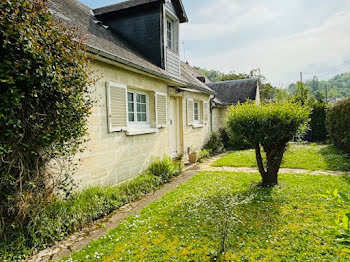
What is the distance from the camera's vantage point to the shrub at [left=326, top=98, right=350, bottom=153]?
9391mm

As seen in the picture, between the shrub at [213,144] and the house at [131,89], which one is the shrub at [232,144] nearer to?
the shrub at [213,144]

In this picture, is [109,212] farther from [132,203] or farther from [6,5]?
[6,5]

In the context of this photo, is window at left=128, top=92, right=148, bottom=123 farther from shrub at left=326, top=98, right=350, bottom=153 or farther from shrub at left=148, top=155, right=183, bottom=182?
shrub at left=326, top=98, right=350, bottom=153

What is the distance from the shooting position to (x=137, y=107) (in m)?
7.21

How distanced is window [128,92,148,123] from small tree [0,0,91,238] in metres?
2.99

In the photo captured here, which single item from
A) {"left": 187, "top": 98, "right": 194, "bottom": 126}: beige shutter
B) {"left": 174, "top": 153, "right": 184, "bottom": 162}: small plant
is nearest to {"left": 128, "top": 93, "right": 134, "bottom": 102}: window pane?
{"left": 174, "top": 153, "right": 184, "bottom": 162}: small plant

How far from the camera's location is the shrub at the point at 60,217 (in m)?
3.15

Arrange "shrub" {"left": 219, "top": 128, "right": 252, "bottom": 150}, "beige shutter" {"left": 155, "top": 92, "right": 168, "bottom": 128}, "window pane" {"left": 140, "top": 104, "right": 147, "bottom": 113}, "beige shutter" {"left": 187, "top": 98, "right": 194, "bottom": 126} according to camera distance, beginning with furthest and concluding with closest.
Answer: "shrub" {"left": 219, "top": 128, "right": 252, "bottom": 150}
"beige shutter" {"left": 187, "top": 98, "right": 194, "bottom": 126}
"beige shutter" {"left": 155, "top": 92, "right": 168, "bottom": 128}
"window pane" {"left": 140, "top": 104, "right": 147, "bottom": 113}

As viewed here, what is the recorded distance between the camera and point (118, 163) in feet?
19.4

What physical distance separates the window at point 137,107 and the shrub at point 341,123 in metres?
8.51

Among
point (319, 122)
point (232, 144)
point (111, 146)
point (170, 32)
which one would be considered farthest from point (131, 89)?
point (319, 122)

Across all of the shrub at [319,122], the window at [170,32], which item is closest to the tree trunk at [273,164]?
the window at [170,32]

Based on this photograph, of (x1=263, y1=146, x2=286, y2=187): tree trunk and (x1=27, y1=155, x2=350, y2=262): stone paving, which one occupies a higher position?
(x1=263, y1=146, x2=286, y2=187): tree trunk

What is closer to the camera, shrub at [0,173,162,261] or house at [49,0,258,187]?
shrub at [0,173,162,261]
